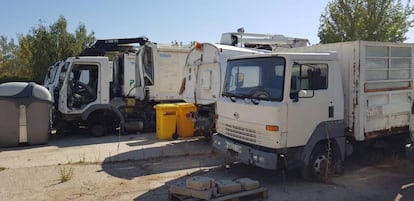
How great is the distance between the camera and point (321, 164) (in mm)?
7043

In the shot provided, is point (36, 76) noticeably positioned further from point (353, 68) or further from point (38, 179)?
point (353, 68)

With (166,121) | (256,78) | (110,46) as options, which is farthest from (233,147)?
(110,46)

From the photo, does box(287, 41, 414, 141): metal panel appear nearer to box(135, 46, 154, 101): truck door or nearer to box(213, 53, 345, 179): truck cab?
box(213, 53, 345, 179): truck cab

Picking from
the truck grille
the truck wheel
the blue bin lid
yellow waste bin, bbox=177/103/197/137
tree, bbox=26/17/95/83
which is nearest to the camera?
the truck grille

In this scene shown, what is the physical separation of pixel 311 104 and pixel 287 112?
0.59 m

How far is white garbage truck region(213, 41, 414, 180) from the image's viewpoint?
6547 mm

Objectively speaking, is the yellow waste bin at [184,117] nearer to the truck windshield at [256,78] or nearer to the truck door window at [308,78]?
the truck windshield at [256,78]

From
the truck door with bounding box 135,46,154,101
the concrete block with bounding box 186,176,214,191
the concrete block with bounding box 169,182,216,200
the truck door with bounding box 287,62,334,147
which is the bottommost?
the concrete block with bounding box 169,182,216,200

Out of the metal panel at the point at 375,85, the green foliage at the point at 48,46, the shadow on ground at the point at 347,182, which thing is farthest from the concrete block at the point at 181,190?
the green foliage at the point at 48,46

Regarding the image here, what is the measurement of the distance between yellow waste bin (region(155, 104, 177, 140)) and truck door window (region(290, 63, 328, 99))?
570 cm

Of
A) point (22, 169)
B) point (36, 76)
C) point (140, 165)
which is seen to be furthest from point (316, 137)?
point (36, 76)

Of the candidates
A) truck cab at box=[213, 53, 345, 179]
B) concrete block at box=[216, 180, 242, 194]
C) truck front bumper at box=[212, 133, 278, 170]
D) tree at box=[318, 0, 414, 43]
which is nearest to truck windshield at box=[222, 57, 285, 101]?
truck cab at box=[213, 53, 345, 179]

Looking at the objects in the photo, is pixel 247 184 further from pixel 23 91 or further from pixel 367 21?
pixel 367 21

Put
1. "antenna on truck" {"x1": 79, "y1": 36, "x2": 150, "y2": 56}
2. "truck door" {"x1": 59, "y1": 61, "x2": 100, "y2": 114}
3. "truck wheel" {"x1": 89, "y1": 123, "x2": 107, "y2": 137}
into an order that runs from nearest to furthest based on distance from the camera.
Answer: "truck door" {"x1": 59, "y1": 61, "x2": 100, "y2": 114}
"truck wheel" {"x1": 89, "y1": 123, "x2": 107, "y2": 137}
"antenna on truck" {"x1": 79, "y1": 36, "x2": 150, "y2": 56}
